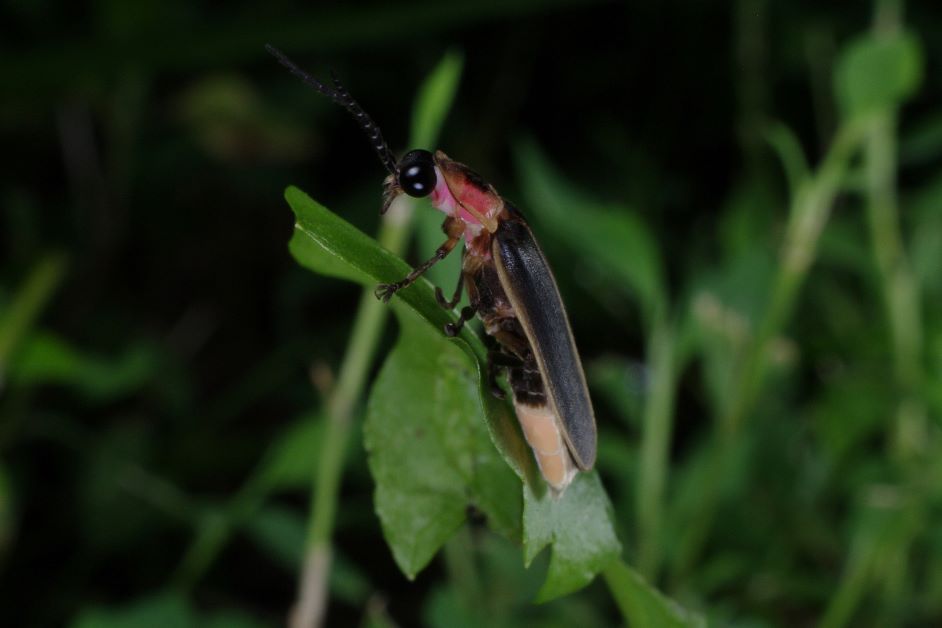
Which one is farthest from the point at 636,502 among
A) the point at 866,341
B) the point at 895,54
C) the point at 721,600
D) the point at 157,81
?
the point at 157,81

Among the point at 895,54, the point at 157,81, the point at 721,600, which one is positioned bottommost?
the point at 721,600

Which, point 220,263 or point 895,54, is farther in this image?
point 220,263

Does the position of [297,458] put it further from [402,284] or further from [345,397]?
[402,284]

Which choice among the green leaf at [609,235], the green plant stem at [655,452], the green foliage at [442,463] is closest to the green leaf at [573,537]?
the green foliage at [442,463]

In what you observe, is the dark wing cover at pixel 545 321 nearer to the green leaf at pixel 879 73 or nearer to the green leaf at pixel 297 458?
the green leaf at pixel 297 458

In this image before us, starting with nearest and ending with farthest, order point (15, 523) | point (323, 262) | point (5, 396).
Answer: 1. point (323, 262)
2. point (5, 396)
3. point (15, 523)

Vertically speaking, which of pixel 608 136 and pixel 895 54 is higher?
pixel 895 54

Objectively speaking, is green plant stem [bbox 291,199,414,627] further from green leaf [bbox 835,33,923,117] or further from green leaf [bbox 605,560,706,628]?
green leaf [bbox 835,33,923,117]

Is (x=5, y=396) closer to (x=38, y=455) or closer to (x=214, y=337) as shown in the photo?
(x=38, y=455)
